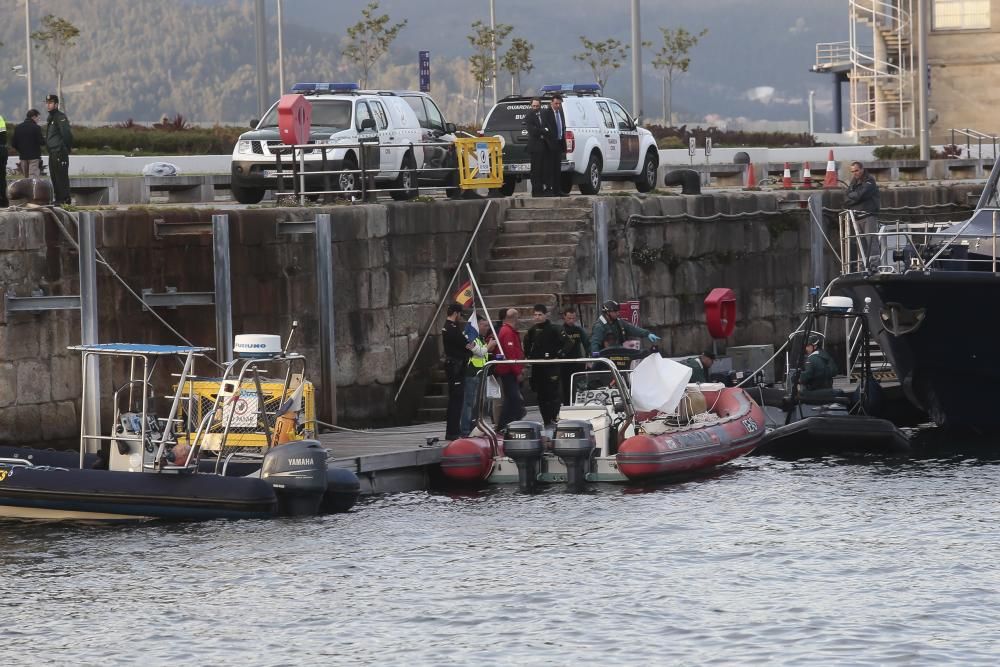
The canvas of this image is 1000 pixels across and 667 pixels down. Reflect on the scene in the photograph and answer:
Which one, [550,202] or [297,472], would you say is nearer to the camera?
[297,472]

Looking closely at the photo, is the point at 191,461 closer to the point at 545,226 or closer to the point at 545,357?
the point at 545,357

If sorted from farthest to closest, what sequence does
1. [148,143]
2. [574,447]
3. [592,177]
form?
[148,143] < [592,177] < [574,447]

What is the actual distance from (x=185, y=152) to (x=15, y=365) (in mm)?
27453

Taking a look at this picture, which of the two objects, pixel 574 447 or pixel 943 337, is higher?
pixel 943 337

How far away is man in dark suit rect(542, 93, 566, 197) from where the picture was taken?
26.7m

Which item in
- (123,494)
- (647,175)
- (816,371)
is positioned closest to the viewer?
(123,494)

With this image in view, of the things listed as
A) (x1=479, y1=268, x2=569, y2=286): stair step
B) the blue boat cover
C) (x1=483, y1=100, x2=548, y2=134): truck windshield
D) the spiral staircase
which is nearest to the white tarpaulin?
the blue boat cover

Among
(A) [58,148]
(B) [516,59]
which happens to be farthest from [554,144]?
(B) [516,59]

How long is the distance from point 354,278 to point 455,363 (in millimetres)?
2591

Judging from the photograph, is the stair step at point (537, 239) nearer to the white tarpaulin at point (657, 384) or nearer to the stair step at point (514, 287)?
the stair step at point (514, 287)

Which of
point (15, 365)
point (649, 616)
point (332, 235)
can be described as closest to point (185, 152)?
point (332, 235)

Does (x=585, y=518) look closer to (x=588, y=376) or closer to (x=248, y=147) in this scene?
(x=588, y=376)

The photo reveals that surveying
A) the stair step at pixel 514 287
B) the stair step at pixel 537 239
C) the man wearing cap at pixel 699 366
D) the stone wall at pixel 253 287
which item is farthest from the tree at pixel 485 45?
the man wearing cap at pixel 699 366

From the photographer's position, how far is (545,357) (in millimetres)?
21562
